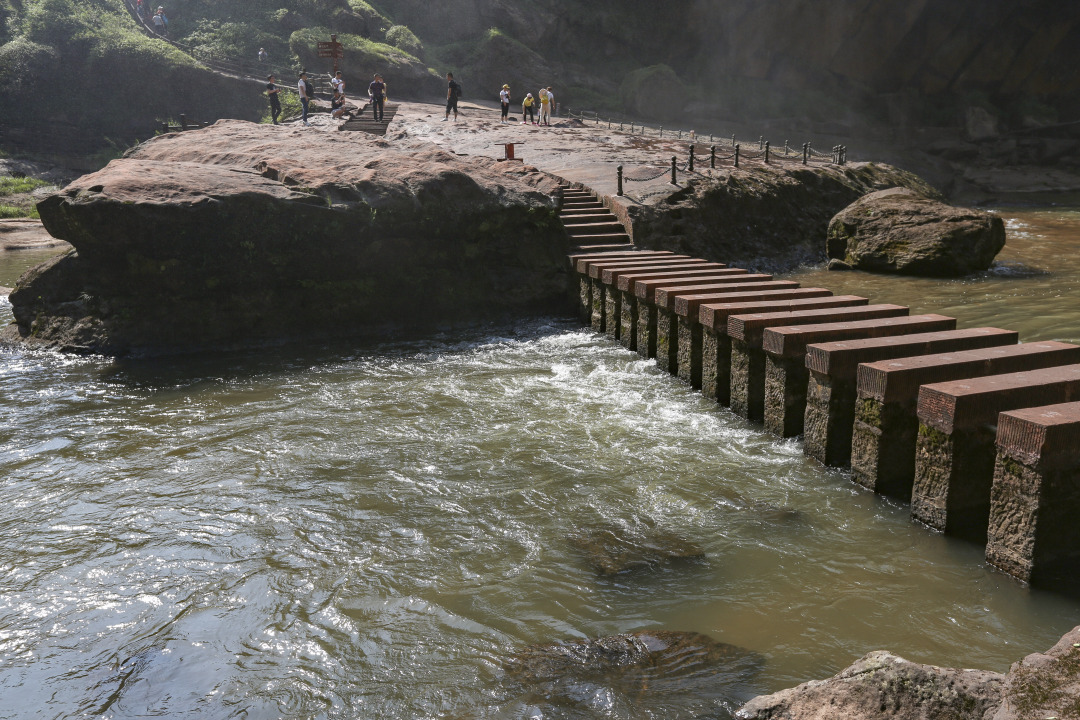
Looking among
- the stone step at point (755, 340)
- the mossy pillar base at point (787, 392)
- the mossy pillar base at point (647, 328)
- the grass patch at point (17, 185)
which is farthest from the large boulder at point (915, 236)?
the grass patch at point (17, 185)

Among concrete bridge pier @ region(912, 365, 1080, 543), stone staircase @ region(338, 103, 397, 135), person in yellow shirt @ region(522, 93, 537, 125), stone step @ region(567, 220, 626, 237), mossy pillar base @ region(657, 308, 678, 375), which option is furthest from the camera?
person in yellow shirt @ region(522, 93, 537, 125)

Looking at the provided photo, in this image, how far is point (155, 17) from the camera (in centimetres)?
4047

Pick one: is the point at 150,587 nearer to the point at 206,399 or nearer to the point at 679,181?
the point at 206,399

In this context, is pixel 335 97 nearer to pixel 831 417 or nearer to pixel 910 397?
pixel 831 417

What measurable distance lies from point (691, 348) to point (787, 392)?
6.64 ft

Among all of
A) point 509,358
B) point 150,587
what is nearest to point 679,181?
point 509,358

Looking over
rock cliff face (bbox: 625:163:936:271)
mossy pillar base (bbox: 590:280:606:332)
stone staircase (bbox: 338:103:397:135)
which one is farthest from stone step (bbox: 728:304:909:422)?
stone staircase (bbox: 338:103:397:135)

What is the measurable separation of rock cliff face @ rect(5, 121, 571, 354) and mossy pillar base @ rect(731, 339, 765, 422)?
6.04 meters

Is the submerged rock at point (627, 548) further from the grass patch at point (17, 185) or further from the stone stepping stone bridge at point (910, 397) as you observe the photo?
the grass patch at point (17, 185)

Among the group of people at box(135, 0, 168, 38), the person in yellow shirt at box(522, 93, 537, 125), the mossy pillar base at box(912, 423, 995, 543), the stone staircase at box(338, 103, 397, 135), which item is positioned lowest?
the mossy pillar base at box(912, 423, 995, 543)

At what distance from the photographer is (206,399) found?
30.1 ft

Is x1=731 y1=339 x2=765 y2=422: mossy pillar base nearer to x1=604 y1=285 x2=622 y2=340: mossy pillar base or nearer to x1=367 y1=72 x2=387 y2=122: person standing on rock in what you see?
x1=604 y1=285 x2=622 y2=340: mossy pillar base

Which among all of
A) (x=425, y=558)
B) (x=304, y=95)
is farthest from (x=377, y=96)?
(x=425, y=558)

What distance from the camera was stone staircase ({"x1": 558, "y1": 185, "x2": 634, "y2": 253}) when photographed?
14.6 m
